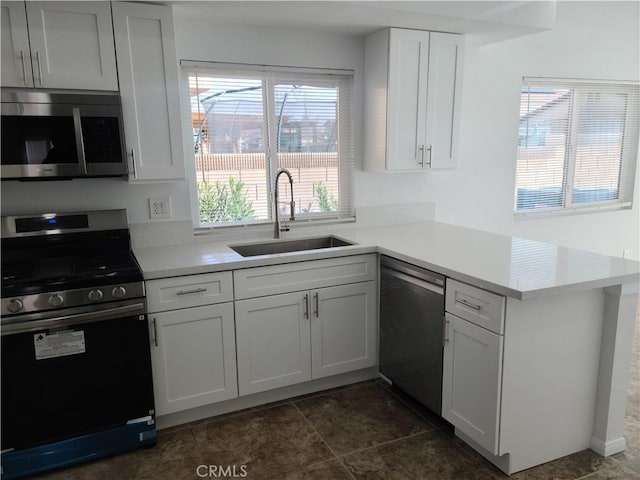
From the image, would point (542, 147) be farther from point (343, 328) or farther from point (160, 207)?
point (160, 207)

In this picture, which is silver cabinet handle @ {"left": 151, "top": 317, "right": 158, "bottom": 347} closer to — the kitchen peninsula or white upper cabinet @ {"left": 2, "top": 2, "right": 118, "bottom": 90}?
the kitchen peninsula

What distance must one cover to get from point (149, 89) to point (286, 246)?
1.22 m

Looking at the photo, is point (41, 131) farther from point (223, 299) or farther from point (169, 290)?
point (223, 299)

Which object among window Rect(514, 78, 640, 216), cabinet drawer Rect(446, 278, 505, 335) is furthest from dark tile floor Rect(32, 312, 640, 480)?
window Rect(514, 78, 640, 216)

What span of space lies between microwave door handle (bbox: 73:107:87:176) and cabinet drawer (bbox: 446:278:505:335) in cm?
182

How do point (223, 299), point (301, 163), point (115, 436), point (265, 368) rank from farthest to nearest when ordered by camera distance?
1. point (301, 163)
2. point (265, 368)
3. point (223, 299)
4. point (115, 436)

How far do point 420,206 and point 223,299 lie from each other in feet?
5.87

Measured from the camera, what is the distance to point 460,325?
219 centimetres

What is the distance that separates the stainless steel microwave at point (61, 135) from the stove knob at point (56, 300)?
0.57 metres

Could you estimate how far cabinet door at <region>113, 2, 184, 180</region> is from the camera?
2.34 m

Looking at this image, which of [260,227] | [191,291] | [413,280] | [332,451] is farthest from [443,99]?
[332,451]

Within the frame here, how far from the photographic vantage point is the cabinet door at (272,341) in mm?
2561

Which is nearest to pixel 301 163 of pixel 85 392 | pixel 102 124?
pixel 102 124

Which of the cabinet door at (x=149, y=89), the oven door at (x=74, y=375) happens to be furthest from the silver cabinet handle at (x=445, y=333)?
the cabinet door at (x=149, y=89)
